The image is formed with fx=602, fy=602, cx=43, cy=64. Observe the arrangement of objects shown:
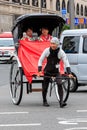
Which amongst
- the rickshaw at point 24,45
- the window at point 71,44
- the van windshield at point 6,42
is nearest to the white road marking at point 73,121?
the rickshaw at point 24,45

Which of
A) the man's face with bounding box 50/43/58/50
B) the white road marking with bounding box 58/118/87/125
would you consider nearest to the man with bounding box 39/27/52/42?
the man's face with bounding box 50/43/58/50

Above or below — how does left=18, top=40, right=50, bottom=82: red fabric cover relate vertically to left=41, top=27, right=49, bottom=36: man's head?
below

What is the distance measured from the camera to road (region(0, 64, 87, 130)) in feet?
35.5

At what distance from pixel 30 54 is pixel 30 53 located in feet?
0.08

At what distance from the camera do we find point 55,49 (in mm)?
13711

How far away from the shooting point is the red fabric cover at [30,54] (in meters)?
14.1

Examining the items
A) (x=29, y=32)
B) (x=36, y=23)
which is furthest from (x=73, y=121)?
(x=36, y=23)

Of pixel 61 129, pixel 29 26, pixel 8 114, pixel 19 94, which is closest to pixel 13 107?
pixel 19 94

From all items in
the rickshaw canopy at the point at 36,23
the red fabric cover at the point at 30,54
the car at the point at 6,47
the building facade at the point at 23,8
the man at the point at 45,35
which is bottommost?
the building facade at the point at 23,8

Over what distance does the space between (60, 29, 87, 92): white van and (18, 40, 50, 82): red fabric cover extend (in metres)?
3.34

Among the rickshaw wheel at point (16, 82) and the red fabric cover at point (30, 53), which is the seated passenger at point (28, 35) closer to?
the red fabric cover at point (30, 53)

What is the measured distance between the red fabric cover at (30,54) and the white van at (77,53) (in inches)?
131

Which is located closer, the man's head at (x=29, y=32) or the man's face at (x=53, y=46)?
the man's face at (x=53, y=46)

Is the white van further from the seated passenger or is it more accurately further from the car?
the car
